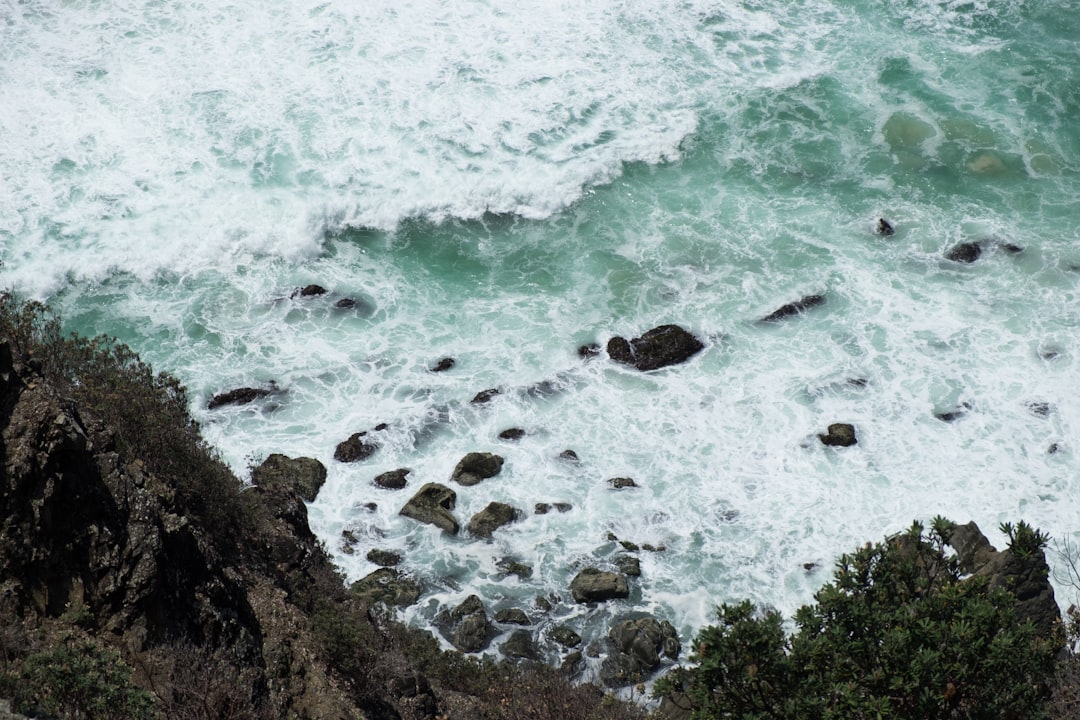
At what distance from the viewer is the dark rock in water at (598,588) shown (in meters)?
20.3

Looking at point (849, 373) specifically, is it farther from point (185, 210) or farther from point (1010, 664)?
point (185, 210)

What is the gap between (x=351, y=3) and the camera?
36875 mm

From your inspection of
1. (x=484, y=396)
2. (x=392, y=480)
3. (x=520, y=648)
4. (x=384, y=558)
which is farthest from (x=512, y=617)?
(x=484, y=396)

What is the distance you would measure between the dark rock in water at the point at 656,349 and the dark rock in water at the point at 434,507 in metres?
5.86

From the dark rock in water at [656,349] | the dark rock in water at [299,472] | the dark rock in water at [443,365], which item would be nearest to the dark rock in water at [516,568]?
the dark rock in water at [299,472]

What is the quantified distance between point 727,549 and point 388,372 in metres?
9.20

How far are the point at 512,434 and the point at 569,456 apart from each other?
143cm

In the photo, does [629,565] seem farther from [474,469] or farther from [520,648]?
[474,469]

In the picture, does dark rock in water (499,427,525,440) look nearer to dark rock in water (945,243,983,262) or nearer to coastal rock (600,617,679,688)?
coastal rock (600,617,679,688)

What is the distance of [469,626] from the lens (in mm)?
19594

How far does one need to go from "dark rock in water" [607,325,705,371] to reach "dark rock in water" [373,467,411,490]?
6145mm

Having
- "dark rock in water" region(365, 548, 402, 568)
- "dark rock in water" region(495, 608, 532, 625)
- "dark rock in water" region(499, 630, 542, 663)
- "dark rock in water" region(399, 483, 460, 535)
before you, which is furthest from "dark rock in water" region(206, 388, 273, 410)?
"dark rock in water" region(499, 630, 542, 663)

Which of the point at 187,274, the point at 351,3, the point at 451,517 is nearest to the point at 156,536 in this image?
the point at 451,517

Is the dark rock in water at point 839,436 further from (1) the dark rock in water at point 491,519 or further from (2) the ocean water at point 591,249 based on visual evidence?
(1) the dark rock in water at point 491,519
